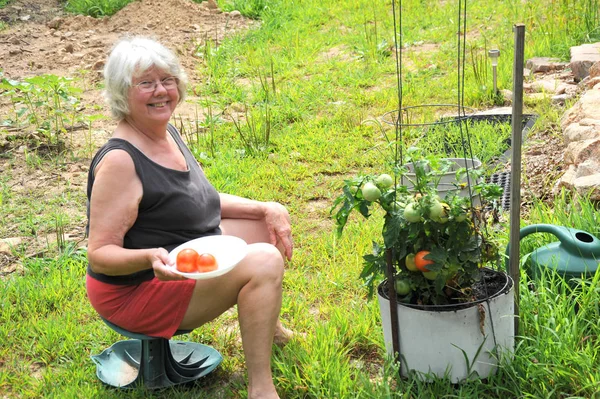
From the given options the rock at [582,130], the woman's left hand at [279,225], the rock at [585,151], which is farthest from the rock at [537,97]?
the woman's left hand at [279,225]

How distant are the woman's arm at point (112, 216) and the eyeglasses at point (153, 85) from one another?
0.28m

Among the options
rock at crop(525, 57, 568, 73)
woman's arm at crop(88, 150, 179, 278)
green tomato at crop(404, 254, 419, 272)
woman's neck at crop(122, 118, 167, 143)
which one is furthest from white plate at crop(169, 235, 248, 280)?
rock at crop(525, 57, 568, 73)

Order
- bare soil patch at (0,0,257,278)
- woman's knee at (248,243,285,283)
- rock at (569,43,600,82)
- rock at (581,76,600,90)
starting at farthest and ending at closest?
1. rock at (569,43,600,82)
2. rock at (581,76,600,90)
3. bare soil patch at (0,0,257,278)
4. woman's knee at (248,243,285,283)

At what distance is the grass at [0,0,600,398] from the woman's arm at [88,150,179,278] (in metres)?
0.57

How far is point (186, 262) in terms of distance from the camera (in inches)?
97.7

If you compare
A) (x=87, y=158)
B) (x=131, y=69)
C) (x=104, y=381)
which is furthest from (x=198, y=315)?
(x=87, y=158)

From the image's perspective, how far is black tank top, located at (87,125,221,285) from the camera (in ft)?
8.97

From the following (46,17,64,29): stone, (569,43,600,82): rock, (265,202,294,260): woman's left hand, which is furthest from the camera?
(46,17,64,29): stone

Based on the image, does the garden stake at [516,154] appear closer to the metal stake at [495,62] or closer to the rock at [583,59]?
the metal stake at [495,62]

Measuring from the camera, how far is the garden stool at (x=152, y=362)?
292 cm

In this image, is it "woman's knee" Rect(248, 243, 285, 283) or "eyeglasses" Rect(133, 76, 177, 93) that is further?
"eyeglasses" Rect(133, 76, 177, 93)

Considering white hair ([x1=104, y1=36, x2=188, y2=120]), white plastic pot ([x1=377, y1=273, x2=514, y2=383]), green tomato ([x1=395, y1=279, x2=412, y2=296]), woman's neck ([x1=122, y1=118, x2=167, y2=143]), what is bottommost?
white plastic pot ([x1=377, y1=273, x2=514, y2=383])

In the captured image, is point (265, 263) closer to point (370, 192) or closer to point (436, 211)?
point (370, 192)

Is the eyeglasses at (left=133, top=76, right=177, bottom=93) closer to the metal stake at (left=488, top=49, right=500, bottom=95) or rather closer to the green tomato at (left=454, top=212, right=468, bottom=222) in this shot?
the green tomato at (left=454, top=212, right=468, bottom=222)
